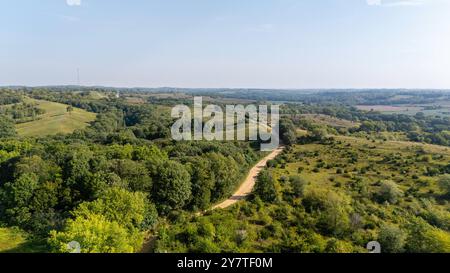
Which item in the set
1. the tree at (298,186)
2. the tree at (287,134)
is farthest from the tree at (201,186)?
the tree at (287,134)

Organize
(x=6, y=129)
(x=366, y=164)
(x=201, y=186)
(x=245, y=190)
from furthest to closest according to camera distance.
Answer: (x=6, y=129) < (x=366, y=164) < (x=245, y=190) < (x=201, y=186)

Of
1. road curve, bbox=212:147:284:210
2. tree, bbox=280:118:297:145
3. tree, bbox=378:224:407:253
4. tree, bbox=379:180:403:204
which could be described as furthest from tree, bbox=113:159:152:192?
tree, bbox=280:118:297:145

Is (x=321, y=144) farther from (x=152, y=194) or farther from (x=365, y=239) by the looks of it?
(x=152, y=194)

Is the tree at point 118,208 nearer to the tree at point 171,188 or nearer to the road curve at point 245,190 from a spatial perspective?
the tree at point 171,188

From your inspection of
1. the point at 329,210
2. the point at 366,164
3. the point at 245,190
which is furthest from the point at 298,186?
the point at 366,164

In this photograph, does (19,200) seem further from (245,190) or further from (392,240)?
(392,240)
